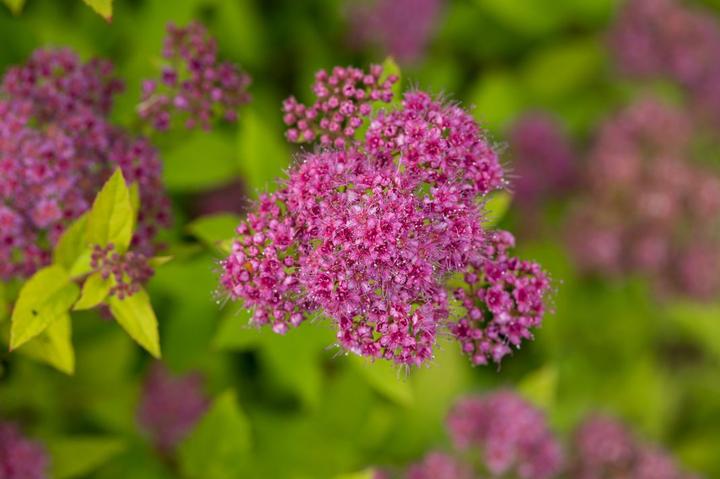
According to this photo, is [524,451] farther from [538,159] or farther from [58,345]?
[58,345]

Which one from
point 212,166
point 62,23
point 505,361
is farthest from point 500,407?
point 62,23

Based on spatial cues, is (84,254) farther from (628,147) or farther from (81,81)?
(628,147)

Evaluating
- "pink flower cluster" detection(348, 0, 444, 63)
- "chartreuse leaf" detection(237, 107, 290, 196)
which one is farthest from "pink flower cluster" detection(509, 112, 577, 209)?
"chartreuse leaf" detection(237, 107, 290, 196)

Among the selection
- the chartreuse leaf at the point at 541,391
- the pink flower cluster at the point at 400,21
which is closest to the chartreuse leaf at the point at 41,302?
the chartreuse leaf at the point at 541,391

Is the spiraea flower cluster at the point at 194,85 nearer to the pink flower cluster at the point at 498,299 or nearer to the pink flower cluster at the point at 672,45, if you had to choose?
the pink flower cluster at the point at 498,299

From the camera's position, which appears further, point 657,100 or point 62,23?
point 657,100

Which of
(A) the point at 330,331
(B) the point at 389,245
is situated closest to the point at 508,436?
(A) the point at 330,331

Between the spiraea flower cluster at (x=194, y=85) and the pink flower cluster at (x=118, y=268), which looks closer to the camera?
the pink flower cluster at (x=118, y=268)
